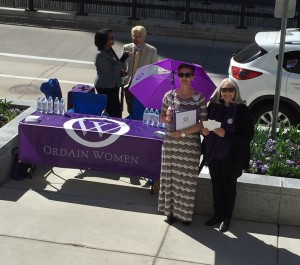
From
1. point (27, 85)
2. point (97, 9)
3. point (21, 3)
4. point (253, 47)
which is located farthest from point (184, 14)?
point (253, 47)

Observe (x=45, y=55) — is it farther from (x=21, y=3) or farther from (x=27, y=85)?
(x=21, y=3)

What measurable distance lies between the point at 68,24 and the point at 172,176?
526 inches

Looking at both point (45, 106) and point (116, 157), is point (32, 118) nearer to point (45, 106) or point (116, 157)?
point (45, 106)

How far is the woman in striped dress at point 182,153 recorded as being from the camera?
283 inches

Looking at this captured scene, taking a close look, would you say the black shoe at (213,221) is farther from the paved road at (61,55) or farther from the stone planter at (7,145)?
the paved road at (61,55)

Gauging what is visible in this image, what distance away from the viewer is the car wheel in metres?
10.7

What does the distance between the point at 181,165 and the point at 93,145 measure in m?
1.36

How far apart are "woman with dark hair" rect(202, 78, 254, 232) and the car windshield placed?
3.77 metres

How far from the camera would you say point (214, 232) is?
743 cm

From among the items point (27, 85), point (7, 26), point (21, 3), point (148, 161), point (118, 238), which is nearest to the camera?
point (118, 238)

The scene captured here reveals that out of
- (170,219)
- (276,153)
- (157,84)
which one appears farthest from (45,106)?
(276,153)

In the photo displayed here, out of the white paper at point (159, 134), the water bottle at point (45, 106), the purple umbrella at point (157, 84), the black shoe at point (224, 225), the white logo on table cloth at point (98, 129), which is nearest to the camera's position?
the black shoe at point (224, 225)

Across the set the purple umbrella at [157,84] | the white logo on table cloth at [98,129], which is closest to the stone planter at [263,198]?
the purple umbrella at [157,84]

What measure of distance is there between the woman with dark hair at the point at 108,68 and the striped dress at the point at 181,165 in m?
2.16
